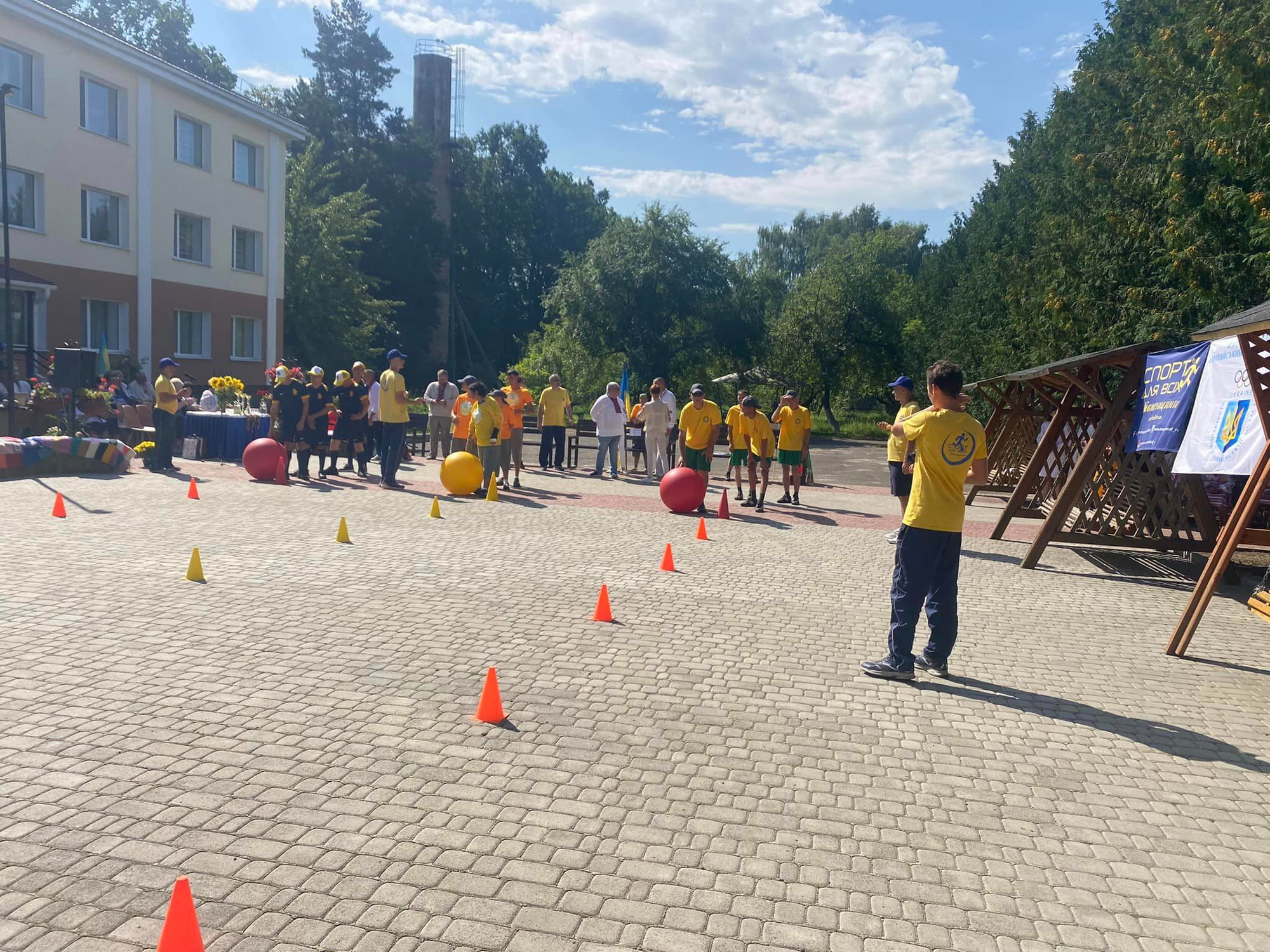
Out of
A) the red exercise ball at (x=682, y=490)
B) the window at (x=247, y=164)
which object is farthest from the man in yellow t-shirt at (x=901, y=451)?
the window at (x=247, y=164)

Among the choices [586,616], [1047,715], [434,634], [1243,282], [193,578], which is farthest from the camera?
[1243,282]

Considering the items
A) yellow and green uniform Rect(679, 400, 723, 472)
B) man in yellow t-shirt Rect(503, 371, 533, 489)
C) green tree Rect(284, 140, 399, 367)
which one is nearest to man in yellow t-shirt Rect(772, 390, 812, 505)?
yellow and green uniform Rect(679, 400, 723, 472)

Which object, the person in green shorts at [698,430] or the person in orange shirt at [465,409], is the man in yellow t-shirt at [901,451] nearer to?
the person in green shorts at [698,430]

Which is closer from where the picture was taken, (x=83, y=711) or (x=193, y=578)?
(x=83, y=711)

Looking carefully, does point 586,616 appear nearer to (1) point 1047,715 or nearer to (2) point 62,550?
(1) point 1047,715

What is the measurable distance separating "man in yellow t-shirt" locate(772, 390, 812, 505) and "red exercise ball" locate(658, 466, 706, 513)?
1935 mm

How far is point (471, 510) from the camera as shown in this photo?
47.8 feet

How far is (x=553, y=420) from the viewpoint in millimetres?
21422

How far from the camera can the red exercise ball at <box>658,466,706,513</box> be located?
50.2ft

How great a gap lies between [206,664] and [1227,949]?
18.3 feet

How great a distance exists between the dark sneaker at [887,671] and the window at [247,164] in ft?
116

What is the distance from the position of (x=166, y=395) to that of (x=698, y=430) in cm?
957

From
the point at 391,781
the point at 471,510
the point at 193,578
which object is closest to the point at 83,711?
the point at 391,781

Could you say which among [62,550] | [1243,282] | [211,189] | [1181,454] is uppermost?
[211,189]
